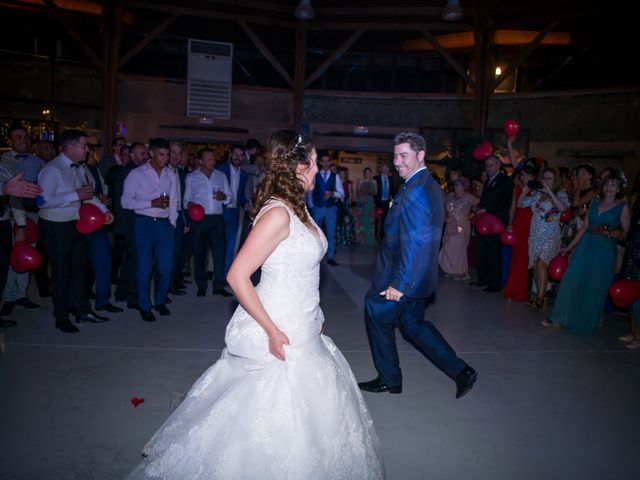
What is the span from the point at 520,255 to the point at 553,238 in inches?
24.0

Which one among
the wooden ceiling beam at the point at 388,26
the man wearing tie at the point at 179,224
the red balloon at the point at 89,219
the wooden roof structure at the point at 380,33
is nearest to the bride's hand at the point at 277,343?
the red balloon at the point at 89,219

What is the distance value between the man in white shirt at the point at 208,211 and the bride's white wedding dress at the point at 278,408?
3.87 meters

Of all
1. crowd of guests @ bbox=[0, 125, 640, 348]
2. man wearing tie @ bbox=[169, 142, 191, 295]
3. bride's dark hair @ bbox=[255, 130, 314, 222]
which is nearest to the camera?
bride's dark hair @ bbox=[255, 130, 314, 222]

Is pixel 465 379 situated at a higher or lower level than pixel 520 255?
lower

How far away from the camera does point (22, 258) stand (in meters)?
4.52

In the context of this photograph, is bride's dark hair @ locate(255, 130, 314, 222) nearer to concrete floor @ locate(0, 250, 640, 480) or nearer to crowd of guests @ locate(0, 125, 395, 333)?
crowd of guests @ locate(0, 125, 395, 333)

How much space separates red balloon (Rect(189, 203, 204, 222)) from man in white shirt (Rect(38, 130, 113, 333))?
1209 millimetres

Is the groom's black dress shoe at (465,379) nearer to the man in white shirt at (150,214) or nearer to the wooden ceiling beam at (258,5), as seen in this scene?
the man in white shirt at (150,214)

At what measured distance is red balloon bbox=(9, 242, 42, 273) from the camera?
4508 mm

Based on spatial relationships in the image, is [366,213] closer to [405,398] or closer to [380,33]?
[380,33]

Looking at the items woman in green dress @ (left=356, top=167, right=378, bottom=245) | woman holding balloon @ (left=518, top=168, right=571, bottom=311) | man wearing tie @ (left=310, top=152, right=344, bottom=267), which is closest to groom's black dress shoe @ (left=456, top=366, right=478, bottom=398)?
woman holding balloon @ (left=518, top=168, right=571, bottom=311)

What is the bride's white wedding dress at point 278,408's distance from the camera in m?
1.92

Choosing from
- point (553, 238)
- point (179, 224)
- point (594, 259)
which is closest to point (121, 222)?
point (179, 224)

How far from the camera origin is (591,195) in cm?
562
